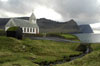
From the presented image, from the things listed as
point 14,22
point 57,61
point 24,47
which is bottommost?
point 57,61

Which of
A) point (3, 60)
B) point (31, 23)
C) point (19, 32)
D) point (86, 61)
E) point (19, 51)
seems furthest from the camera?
point (31, 23)

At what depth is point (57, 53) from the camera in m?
49.1

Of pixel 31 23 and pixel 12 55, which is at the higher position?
pixel 31 23

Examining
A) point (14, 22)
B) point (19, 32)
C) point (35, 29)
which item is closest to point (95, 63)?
point (19, 32)

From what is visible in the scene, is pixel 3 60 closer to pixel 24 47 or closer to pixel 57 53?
pixel 24 47

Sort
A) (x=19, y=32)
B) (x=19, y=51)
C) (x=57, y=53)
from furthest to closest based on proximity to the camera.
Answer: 1. (x=19, y=32)
2. (x=57, y=53)
3. (x=19, y=51)

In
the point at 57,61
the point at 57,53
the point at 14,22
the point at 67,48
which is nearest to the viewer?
the point at 57,61

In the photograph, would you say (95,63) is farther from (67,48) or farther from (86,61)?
(67,48)

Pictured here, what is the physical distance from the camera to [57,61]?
133 ft

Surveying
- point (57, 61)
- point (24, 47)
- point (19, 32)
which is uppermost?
point (19, 32)

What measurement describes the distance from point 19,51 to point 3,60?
940cm

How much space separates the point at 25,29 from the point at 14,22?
10.6 m

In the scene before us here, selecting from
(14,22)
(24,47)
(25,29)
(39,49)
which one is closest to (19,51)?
(24,47)

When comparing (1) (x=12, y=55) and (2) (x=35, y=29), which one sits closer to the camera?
(1) (x=12, y=55)
